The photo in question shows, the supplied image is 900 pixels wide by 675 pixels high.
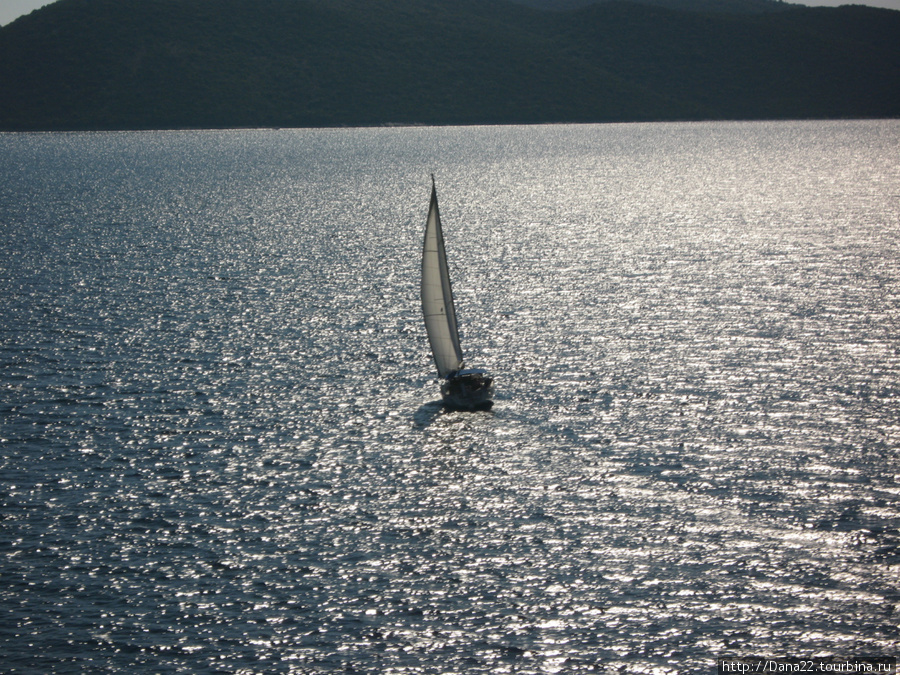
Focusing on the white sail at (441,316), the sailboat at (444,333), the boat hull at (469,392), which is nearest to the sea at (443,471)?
the boat hull at (469,392)

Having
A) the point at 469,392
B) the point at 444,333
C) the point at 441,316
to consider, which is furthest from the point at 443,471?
the point at 441,316

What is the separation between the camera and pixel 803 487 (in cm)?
4709

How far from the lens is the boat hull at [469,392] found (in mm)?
59562

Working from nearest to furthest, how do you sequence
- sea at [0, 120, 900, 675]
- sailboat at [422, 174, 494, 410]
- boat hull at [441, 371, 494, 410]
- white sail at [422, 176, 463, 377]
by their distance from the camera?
sea at [0, 120, 900, 675] → boat hull at [441, 371, 494, 410] → sailboat at [422, 174, 494, 410] → white sail at [422, 176, 463, 377]

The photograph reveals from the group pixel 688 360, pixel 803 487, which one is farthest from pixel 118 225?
pixel 803 487

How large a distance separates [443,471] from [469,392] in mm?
10201

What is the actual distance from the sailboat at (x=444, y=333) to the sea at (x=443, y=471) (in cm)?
162

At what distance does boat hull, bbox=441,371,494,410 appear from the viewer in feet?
195

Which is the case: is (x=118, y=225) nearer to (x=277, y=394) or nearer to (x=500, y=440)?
(x=277, y=394)

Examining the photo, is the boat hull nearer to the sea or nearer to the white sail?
the sea

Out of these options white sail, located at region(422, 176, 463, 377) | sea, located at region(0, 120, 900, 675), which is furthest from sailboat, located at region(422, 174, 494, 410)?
sea, located at region(0, 120, 900, 675)

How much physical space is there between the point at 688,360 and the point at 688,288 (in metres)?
27.8

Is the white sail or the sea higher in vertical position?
the white sail

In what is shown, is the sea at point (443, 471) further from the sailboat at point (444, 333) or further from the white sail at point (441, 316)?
the white sail at point (441, 316)
